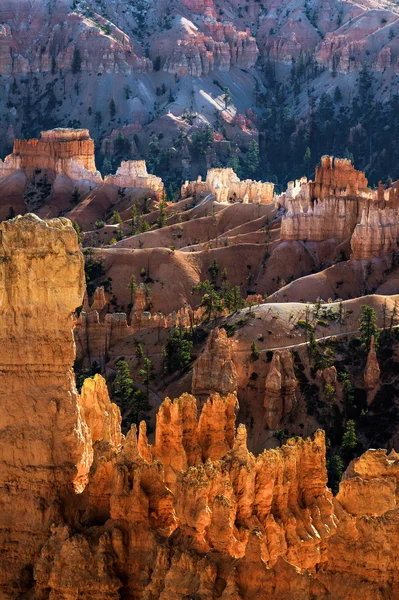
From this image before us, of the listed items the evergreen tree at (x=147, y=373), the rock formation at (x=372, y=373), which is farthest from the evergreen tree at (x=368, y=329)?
the evergreen tree at (x=147, y=373)

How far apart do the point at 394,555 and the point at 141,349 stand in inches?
2994

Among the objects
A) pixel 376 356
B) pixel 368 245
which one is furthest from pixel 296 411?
pixel 368 245

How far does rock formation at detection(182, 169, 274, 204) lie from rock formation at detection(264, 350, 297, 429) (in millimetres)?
74760

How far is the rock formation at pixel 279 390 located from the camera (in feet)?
329

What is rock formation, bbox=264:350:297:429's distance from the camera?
10038cm

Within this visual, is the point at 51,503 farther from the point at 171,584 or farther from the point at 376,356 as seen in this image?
the point at 376,356

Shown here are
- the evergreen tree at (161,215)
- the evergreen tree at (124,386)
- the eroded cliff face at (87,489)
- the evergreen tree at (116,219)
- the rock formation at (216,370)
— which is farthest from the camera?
the evergreen tree at (116,219)

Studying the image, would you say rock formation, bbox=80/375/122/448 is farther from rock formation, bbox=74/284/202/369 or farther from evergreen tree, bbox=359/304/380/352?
rock formation, bbox=74/284/202/369

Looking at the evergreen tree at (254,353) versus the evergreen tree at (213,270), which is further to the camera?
the evergreen tree at (213,270)

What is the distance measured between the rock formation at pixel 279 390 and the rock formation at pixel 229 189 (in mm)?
74760

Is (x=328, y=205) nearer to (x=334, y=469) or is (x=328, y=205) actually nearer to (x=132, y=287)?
(x=132, y=287)

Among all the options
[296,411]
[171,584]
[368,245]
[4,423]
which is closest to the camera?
[171,584]

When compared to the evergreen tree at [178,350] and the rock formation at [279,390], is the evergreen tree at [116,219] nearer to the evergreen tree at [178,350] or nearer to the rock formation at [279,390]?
the evergreen tree at [178,350]

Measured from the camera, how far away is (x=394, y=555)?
116ft
